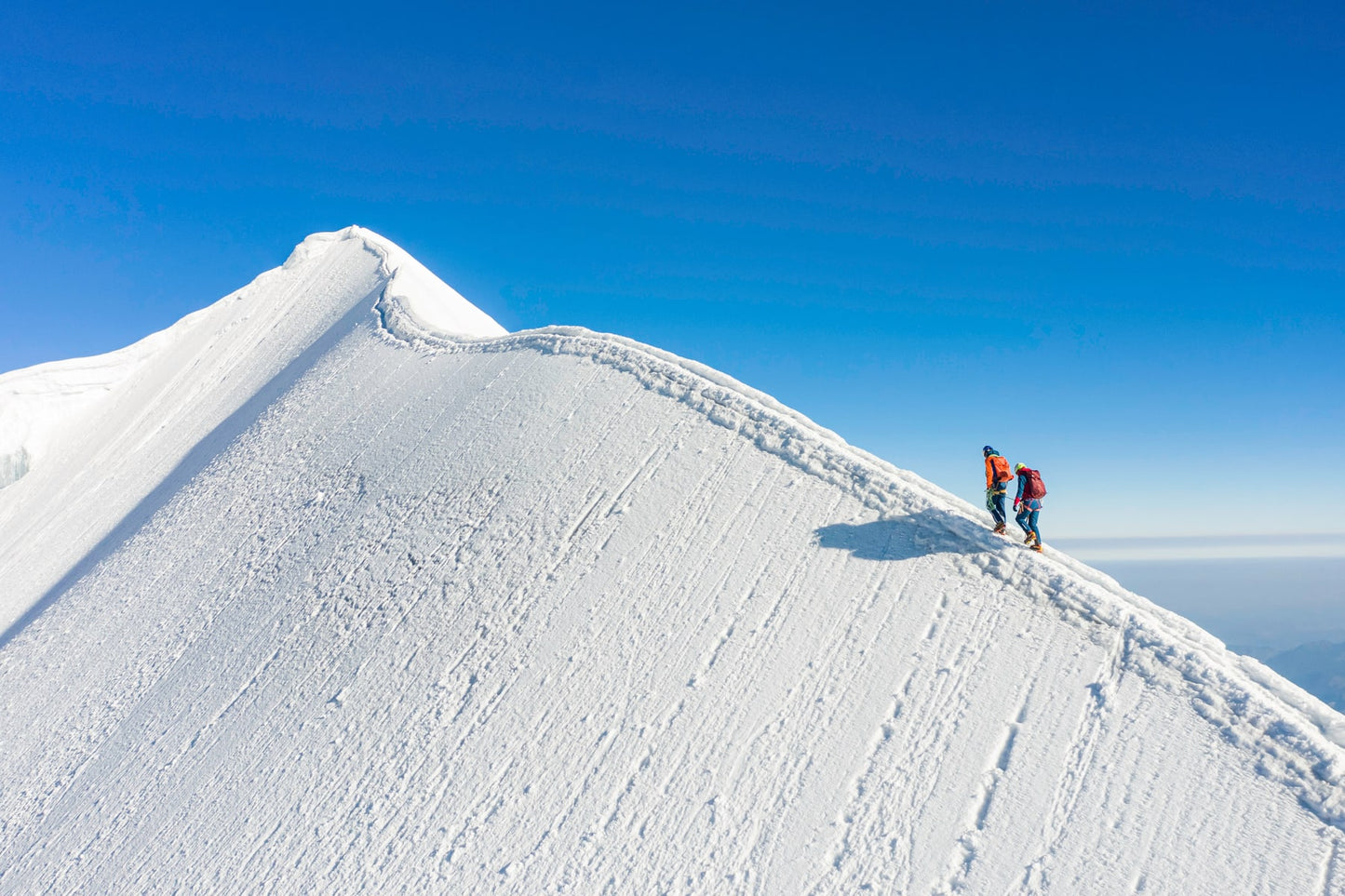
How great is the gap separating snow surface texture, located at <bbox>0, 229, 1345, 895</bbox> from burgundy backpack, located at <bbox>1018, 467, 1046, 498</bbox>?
0.76m

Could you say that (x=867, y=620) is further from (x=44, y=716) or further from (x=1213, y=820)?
(x=44, y=716)

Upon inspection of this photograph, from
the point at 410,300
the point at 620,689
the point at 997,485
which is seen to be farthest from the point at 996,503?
the point at 410,300

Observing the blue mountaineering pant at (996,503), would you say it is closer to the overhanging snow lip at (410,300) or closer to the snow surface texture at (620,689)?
the snow surface texture at (620,689)

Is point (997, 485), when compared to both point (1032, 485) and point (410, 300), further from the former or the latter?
point (410, 300)

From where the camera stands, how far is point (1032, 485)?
9.41 m

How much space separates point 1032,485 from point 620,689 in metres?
5.90

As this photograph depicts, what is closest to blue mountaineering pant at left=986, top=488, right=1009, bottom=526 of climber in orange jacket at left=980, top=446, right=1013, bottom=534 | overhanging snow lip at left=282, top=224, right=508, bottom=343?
climber in orange jacket at left=980, top=446, right=1013, bottom=534

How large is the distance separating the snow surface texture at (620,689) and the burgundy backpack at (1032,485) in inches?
30.0

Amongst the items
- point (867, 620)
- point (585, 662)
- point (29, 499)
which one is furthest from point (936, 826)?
point (29, 499)

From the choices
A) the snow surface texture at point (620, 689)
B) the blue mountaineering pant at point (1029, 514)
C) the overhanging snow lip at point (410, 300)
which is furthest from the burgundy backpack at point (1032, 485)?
the overhanging snow lip at point (410, 300)

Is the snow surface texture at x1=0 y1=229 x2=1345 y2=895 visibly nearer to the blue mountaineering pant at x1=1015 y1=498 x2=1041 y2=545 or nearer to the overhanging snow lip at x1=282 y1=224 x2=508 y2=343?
the blue mountaineering pant at x1=1015 y1=498 x2=1041 y2=545

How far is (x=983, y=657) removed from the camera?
27.5ft

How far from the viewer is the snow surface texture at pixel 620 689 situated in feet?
22.8

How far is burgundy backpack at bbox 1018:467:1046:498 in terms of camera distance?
30.8 ft
